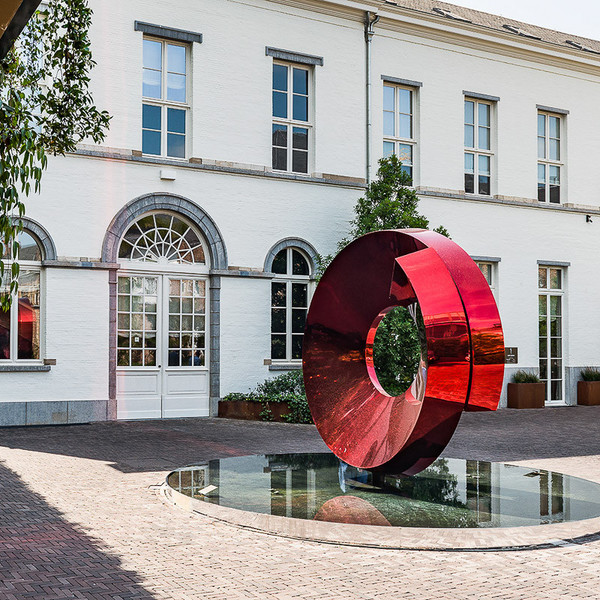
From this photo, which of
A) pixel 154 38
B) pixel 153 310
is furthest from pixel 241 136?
pixel 153 310

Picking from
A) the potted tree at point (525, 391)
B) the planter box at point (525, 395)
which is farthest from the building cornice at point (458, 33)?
the planter box at point (525, 395)

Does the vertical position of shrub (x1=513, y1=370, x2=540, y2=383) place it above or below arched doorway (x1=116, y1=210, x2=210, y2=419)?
below

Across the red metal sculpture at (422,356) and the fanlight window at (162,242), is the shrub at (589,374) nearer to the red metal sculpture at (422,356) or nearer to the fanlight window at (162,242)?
the fanlight window at (162,242)

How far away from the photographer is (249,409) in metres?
14.5

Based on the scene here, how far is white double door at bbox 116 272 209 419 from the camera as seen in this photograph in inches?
567

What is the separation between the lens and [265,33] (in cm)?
1587

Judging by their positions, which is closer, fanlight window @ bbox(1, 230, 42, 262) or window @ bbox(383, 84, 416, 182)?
fanlight window @ bbox(1, 230, 42, 262)

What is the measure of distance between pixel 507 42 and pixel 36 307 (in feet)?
40.1

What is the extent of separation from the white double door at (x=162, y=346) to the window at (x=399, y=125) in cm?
537

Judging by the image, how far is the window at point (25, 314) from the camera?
13.2 metres

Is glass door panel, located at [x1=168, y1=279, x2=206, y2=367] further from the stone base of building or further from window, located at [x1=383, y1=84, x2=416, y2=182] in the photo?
window, located at [x1=383, y1=84, x2=416, y2=182]

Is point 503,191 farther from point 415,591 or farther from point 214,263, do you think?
point 415,591

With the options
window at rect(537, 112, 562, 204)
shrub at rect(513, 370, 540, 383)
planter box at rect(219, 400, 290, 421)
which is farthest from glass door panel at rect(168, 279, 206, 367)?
window at rect(537, 112, 562, 204)

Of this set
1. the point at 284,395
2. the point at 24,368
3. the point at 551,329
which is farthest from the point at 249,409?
the point at 551,329
